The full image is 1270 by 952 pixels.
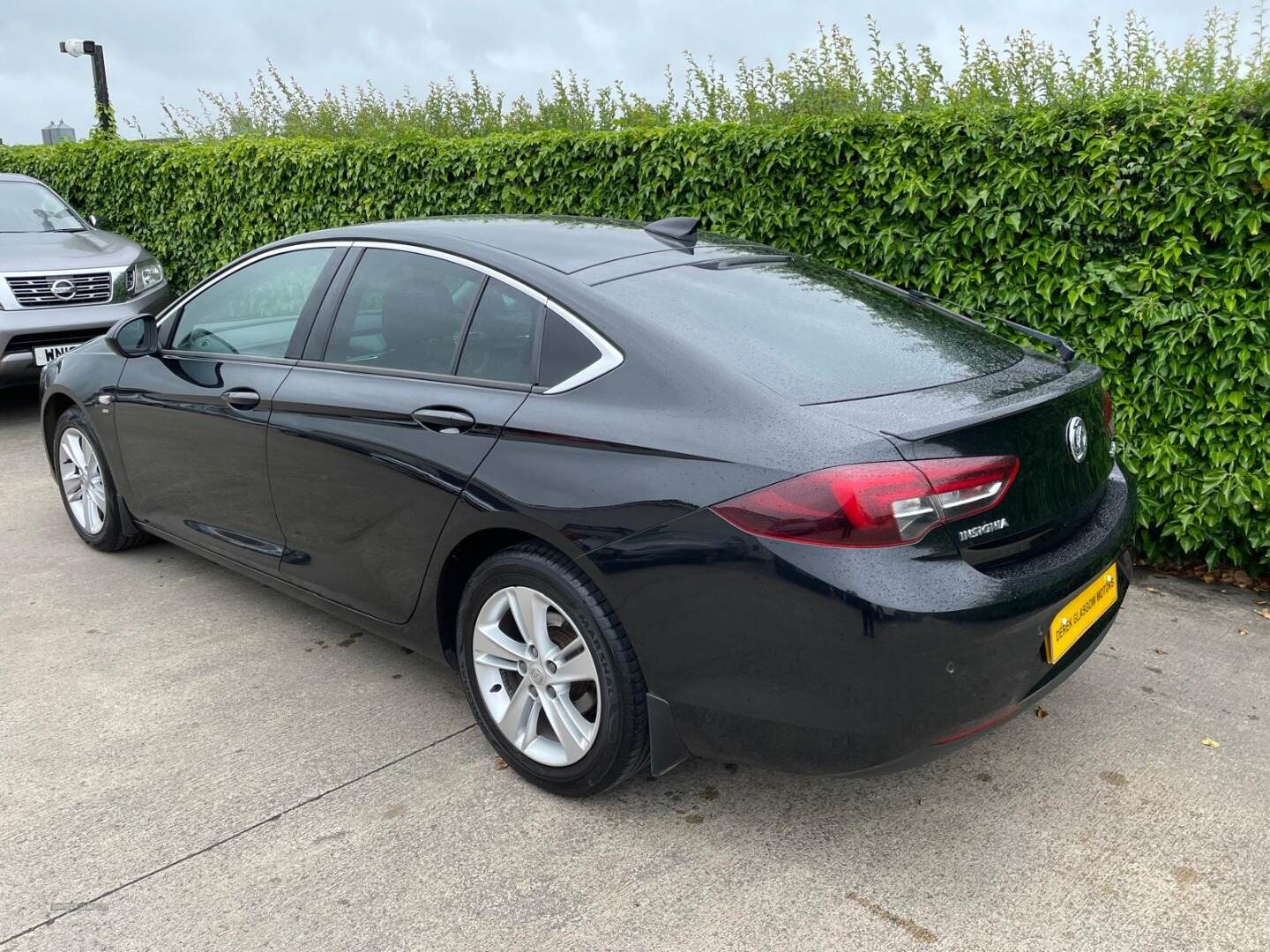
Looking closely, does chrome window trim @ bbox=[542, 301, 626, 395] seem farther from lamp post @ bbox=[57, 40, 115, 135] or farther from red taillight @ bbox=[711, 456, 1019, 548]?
lamp post @ bbox=[57, 40, 115, 135]

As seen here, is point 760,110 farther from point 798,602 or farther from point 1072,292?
point 798,602

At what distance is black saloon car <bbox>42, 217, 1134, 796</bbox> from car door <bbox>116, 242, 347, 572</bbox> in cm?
2

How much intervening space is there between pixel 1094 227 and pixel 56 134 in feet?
40.4

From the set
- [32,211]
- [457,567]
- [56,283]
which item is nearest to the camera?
[457,567]

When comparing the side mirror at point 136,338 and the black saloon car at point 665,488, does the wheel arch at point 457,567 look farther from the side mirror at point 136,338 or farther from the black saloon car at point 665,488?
the side mirror at point 136,338

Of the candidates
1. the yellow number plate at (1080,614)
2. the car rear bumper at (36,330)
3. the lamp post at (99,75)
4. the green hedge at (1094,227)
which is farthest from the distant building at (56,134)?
the yellow number plate at (1080,614)

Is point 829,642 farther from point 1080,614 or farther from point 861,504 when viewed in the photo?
point 1080,614

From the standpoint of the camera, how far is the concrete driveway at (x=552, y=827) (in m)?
2.60

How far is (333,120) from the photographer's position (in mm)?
9695

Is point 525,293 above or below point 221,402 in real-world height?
above

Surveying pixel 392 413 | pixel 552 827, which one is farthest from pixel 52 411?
pixel 552 827

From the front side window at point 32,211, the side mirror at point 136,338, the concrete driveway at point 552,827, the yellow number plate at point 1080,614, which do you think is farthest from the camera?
the front side window at point 32,211

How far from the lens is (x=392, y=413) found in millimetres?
3373

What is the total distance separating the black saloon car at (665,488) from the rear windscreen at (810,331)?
13 millimetres
